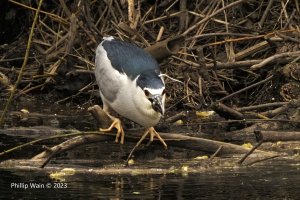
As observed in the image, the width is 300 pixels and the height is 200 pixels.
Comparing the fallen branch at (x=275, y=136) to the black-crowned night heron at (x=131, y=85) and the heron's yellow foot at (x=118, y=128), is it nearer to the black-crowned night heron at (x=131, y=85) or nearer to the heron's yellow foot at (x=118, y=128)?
the black-crowned night heron at (x=131, y=85)

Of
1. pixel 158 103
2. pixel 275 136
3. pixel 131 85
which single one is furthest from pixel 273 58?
pixel 158 103

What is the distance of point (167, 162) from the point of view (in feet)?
25.3

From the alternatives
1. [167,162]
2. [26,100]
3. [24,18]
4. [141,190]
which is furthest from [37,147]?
[24,18]

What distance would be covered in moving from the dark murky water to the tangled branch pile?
2.54 meters

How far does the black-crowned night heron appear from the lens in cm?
722

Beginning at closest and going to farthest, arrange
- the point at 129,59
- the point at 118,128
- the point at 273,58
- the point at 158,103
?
the point at 158,103 < the point at 118,128 < the point at 129,59 < the point at 273,58

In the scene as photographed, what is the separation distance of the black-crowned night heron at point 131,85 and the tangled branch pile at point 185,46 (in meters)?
1.62

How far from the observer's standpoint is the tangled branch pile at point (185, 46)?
10.3 metres

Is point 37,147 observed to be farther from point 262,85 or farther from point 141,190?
point 262,85

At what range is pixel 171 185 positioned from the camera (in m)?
6.90

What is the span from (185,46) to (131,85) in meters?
3.40

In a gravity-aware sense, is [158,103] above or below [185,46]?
below

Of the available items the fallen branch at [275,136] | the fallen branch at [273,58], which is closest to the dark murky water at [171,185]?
the fallen branch at [275,136]

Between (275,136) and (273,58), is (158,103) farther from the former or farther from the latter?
(273,58)
